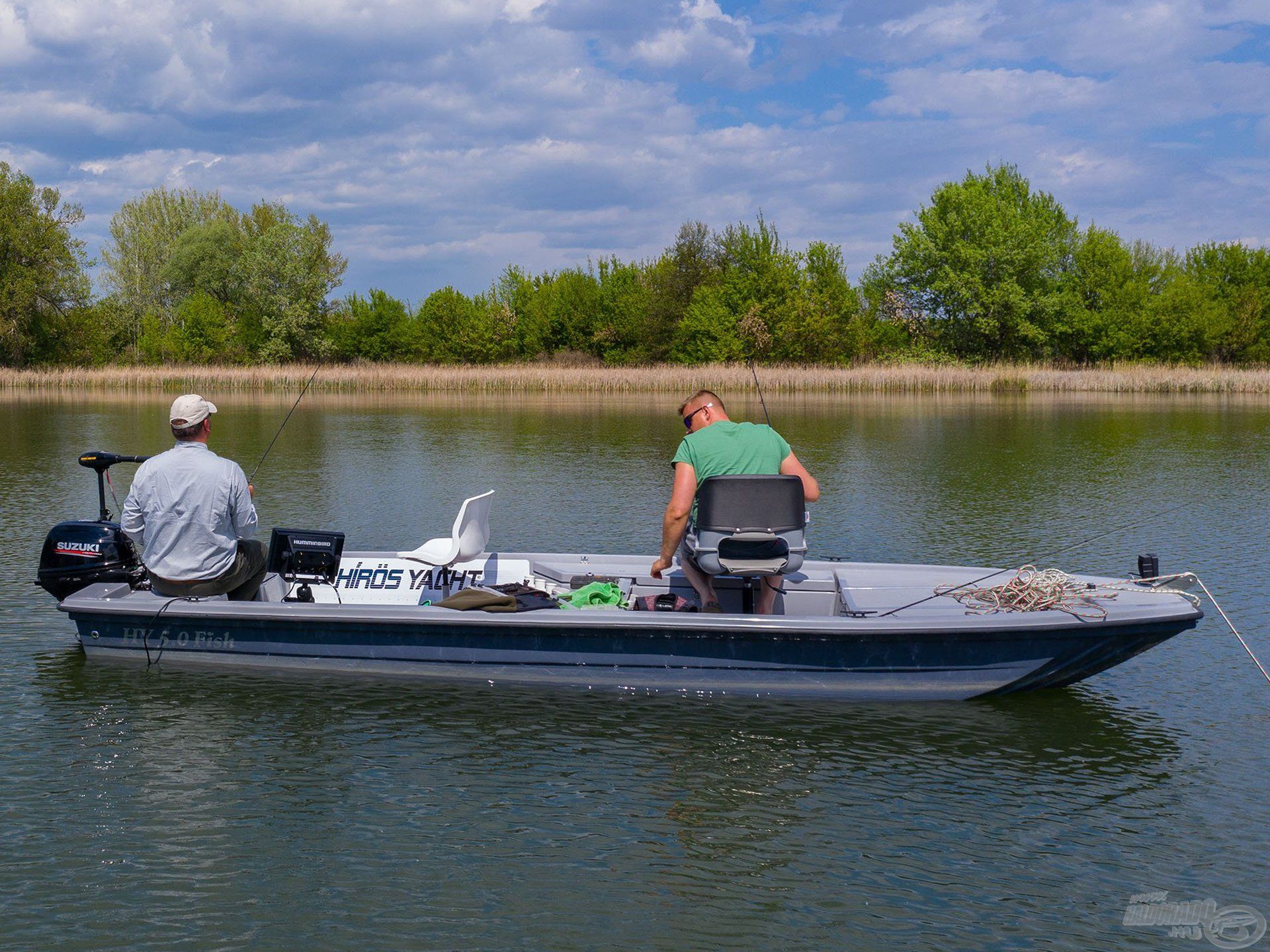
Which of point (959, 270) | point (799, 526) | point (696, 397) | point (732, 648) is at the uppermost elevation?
point (959, 270)

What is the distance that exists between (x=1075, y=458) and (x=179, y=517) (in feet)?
54.8

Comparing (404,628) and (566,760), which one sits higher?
(404,628)

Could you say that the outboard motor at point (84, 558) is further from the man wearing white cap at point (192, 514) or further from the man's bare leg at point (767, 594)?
the man's bare leg at point (767, 594)

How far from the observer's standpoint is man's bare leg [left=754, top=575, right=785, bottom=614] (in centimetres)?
663

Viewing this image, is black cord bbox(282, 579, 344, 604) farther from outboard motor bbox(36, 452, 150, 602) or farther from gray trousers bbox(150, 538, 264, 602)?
outboard motor bbox(36, 452, 150, 602)

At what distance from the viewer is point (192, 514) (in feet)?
21.6

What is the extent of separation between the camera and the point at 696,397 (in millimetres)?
6887

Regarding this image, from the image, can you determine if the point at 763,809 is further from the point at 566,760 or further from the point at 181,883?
the point at 181,883

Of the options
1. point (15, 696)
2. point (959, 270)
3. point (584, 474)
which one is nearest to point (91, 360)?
point (959, 270)

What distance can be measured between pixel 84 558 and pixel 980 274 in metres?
55.5

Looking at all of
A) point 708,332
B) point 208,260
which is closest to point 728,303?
point 708,332

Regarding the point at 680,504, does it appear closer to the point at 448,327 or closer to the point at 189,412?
the point at 189,412

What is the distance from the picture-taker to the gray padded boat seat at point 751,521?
627 centimetres

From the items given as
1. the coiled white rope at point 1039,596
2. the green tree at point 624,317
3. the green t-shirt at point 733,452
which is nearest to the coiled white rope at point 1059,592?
the coiled white rope at point 1039,596
